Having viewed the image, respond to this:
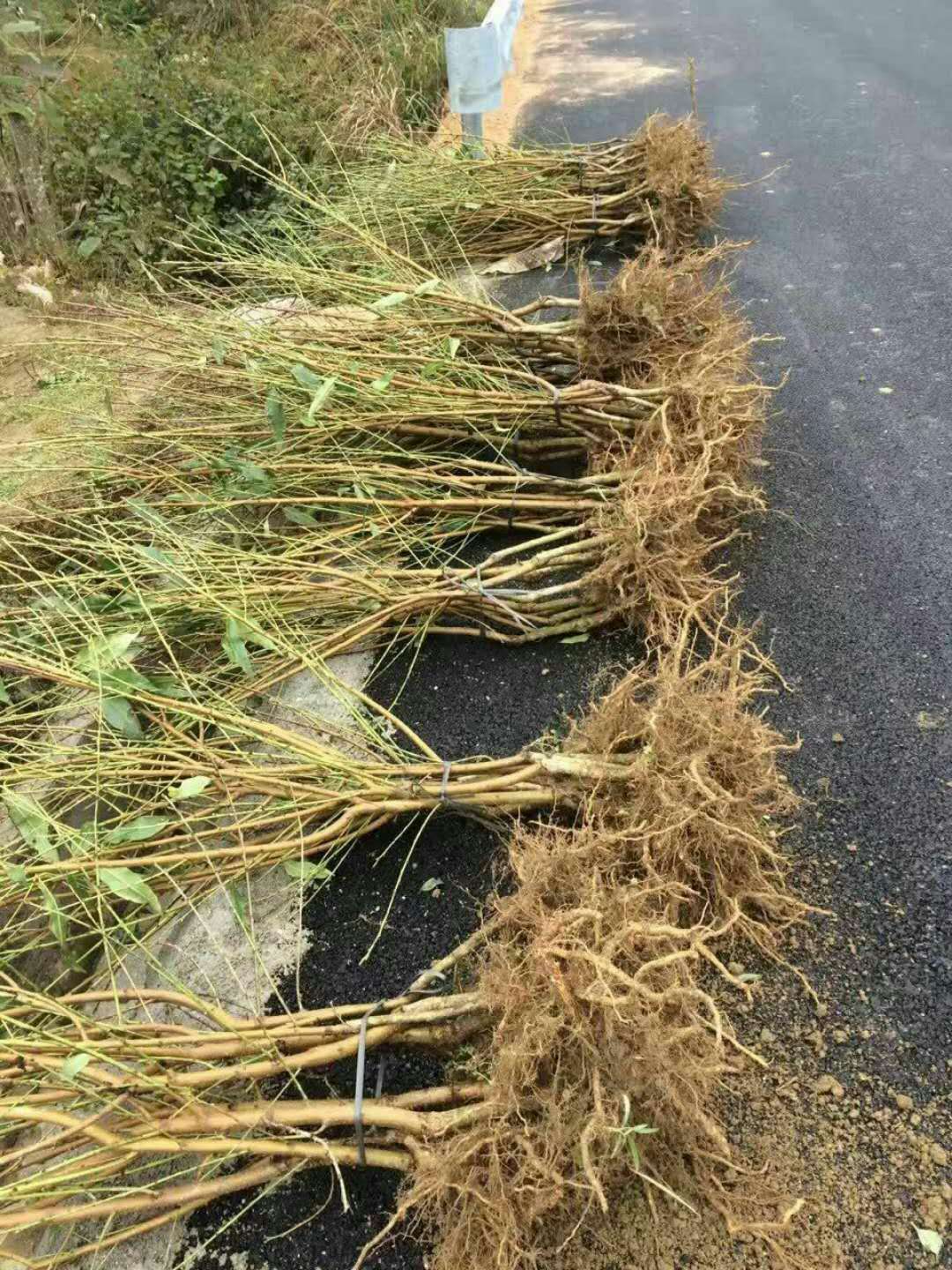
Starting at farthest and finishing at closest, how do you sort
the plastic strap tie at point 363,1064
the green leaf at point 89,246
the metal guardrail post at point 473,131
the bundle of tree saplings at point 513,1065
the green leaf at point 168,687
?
the metal guardrail post at point 473,131 < the green leaf at point 89,246 < the green leaf at point 168,687 < the plastic strap tie at point 363,1064 < the bundle of tree saplings at point 513,1065

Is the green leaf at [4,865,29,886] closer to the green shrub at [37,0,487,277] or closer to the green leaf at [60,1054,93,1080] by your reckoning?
the green leaf at [60,1054,93,1080]

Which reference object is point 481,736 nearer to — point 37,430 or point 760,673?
point 760,673

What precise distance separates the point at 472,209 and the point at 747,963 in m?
3.61

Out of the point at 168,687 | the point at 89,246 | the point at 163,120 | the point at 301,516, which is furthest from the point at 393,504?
the point at 163,120

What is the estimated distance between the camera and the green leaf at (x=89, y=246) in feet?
13.6

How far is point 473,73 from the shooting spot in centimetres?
439

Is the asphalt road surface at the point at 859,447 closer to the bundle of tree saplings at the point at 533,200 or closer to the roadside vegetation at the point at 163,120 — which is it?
the bundle of tree saplings at the point at 533,200

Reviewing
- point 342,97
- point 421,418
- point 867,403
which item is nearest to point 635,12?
point 342,97

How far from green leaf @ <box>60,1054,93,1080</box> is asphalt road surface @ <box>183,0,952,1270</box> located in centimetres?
39

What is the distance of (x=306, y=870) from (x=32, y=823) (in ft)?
1.71

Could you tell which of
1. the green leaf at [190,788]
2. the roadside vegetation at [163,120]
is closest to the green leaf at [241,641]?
the green leaf at [190,788]

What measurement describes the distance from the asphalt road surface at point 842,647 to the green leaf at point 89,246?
2.10 meters

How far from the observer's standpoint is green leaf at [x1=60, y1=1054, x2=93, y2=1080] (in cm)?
122

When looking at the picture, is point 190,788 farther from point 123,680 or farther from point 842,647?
point 842,647
